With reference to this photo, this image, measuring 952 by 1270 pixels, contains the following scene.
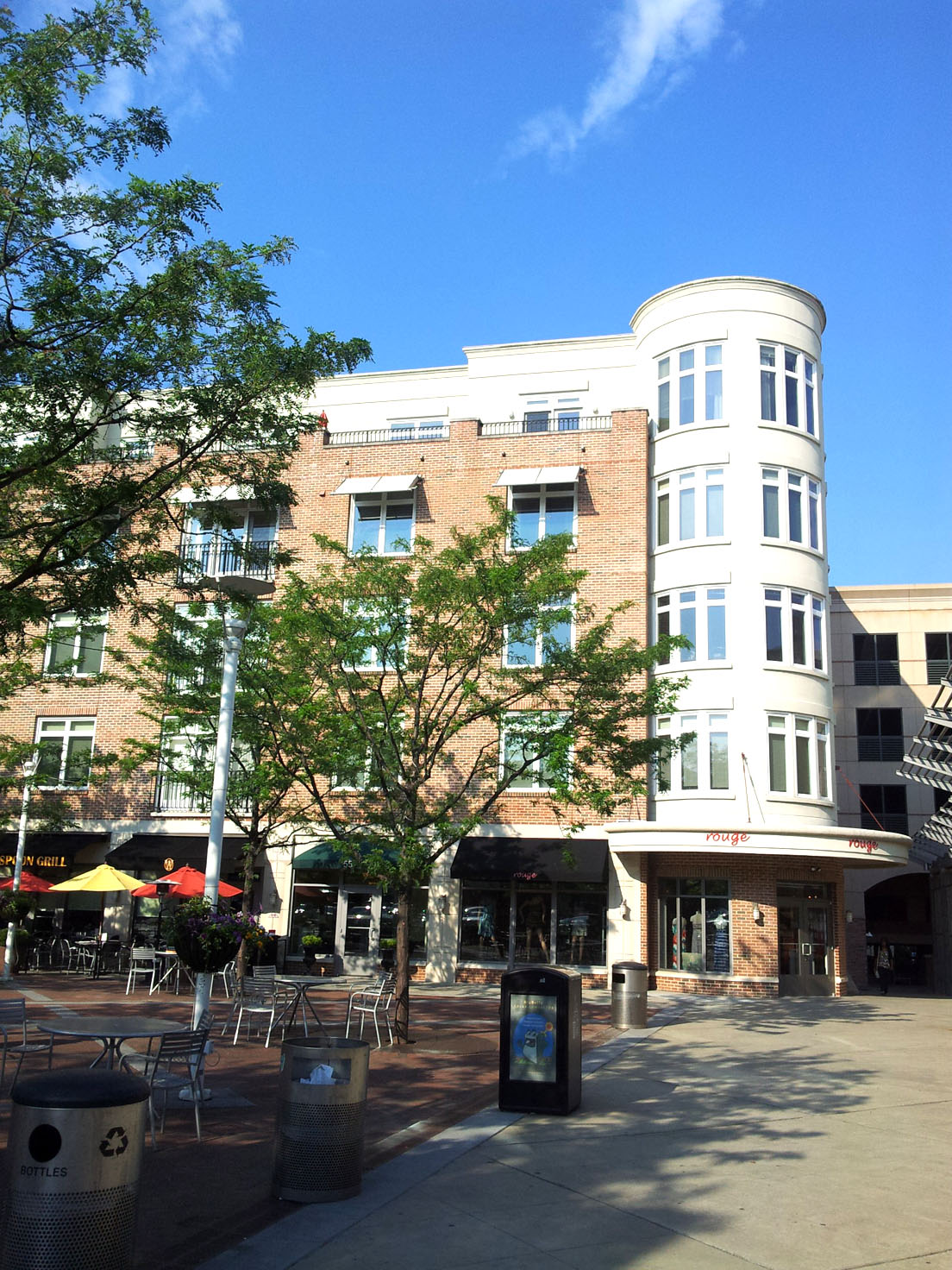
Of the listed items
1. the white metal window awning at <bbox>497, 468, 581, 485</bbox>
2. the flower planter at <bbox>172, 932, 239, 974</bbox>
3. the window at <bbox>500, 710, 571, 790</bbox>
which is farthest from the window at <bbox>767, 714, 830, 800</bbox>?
the flower planter at <bbox>172, 932, 239, 974</bbox>

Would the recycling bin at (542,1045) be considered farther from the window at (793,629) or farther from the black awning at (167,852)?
the black awning at (167,852)

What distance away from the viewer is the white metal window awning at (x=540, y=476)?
28.2 metres

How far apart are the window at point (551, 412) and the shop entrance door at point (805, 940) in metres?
14.0

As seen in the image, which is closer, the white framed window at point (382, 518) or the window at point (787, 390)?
the window at point (787, 390)

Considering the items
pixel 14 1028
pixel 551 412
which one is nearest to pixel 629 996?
pixel 14 1028

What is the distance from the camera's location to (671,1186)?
769cm

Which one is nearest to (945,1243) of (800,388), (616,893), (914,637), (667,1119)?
(667,1119)

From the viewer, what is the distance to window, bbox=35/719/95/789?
2652 cm

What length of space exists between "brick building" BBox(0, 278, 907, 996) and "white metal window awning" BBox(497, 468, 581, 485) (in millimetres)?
73

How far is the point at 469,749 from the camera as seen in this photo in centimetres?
2727

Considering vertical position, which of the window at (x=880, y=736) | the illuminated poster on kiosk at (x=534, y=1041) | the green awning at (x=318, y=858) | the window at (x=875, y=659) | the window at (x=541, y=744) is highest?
the window at (x=875, y=659)

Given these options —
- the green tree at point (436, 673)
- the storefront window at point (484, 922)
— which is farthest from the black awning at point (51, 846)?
the green tree at point (436, 673)

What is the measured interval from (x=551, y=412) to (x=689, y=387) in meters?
4.82

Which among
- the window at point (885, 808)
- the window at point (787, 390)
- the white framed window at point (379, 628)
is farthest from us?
the window at point (885, 808)
